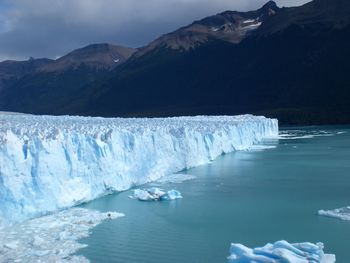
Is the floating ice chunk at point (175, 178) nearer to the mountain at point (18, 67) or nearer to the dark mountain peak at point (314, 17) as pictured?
the dark mountain peak at point (314, 17)

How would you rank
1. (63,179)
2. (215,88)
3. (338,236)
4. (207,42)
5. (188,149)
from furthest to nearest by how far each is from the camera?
1. (207,42)
2. (215,88)
3. (188,149)
4. (63,179)
5. (338,236)

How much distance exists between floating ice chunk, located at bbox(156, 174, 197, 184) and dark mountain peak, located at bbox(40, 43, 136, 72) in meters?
98.5

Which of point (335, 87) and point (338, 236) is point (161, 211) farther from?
point (335, 87)

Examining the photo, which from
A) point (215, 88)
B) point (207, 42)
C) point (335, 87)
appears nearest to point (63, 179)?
point (335, 87)

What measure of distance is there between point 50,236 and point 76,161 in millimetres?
2477

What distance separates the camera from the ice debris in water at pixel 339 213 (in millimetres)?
7574

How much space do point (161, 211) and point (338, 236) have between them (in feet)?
9.94

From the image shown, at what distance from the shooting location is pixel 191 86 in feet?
210

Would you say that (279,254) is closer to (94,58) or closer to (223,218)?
(223,218)

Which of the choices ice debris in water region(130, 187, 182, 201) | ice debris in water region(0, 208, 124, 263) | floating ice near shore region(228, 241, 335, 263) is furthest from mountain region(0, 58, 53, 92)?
floating ice near shore region(228, 241, 335, 263)

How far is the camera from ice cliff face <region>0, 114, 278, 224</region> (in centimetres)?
734

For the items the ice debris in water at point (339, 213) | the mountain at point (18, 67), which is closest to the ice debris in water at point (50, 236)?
the ice debris in water at point (339, 213)

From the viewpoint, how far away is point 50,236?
6504mm

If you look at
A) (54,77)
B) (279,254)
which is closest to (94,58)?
(54,77)
